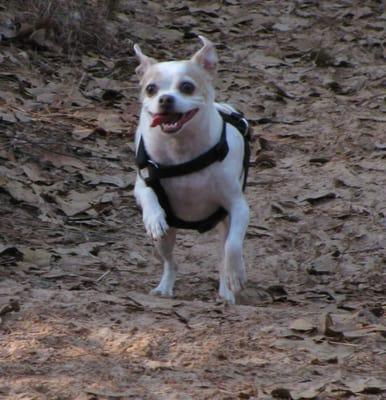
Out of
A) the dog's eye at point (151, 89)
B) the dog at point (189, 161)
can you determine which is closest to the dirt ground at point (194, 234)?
the dog at point (189, 161)

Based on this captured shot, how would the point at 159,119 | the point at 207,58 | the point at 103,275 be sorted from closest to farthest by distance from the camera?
the point at 159,119 < the point at 207,58 < the point at 103,275

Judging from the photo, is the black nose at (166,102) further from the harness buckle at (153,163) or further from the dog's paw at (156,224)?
the dog's paw at (156,224)

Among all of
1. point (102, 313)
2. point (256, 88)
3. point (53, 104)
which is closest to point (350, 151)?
point (256, 88)

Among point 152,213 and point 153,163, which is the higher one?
point 153,163

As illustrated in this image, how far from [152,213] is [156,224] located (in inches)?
3.2

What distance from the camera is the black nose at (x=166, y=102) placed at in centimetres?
513

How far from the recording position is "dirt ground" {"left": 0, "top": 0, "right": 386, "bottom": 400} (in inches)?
162

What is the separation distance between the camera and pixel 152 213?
5336 mm

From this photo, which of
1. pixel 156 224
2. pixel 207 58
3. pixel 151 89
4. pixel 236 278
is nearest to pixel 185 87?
pixel 151 89

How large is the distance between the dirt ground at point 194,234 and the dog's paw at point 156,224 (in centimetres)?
33

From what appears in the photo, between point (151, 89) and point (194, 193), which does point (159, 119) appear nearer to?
point (151, 89)

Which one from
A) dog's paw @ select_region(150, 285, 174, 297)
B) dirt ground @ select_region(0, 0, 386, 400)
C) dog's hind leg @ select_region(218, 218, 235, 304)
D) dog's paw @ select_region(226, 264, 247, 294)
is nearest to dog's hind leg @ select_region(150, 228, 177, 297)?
dog's paw @ select_region(150, 285, 174, 297)

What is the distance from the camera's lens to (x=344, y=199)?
744cm

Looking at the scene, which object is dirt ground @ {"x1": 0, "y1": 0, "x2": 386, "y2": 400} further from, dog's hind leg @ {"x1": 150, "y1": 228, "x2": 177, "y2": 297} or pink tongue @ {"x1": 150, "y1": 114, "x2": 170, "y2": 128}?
pink tongue @ {"x1": 150, "y1": 114, "x2": 170, "y2": 128}
